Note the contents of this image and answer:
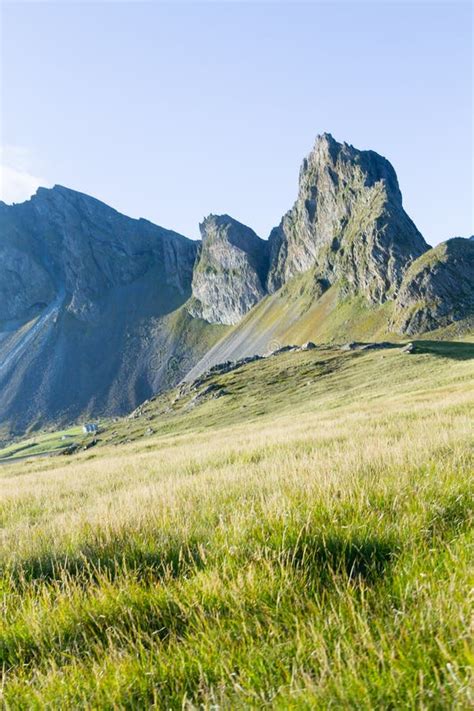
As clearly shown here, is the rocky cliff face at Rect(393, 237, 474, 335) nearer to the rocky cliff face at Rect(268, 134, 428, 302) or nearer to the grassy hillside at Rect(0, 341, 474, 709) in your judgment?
the rocky cliff face at Rect(268, 134, 428, 302)

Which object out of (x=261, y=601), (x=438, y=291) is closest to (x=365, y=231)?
(x=438, y=291)

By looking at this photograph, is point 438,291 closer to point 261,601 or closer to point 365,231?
point 365,231

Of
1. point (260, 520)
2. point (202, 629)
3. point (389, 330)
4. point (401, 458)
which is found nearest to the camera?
point (202, 629)

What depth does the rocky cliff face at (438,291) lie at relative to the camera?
121m

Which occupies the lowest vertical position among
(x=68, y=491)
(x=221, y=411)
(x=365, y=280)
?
(x=221, y=411)

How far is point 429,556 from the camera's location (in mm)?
3436

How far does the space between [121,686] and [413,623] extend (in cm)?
168

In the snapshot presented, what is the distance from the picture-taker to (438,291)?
124312 millimetres

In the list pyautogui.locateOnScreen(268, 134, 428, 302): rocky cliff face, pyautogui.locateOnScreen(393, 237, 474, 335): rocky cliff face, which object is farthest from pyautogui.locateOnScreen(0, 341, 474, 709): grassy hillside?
pyautogui.locateOnScreen(268, 134, 428, 302): rocky cliff face

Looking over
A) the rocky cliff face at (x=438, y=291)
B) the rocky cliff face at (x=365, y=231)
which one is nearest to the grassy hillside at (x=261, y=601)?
the rocky cliff face at (x=438, y=291)

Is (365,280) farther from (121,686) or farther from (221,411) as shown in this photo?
(121,686)

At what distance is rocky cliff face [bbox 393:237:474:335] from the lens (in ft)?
398

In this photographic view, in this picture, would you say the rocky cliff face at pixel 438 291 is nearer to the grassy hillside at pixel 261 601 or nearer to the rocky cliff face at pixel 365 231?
the rocky cliff face at pixel 365 231

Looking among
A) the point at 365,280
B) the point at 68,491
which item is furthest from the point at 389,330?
the point at 68,491
